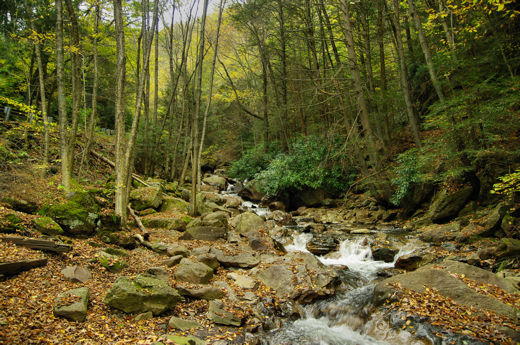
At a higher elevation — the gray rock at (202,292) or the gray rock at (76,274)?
the gray rock at (76,274)

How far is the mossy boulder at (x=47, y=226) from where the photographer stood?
18.9 ft

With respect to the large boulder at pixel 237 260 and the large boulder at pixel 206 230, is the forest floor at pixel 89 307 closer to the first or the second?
the large boulder at pixel 237 260

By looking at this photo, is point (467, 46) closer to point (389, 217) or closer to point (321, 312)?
point (389, 217)

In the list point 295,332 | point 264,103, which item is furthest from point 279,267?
point 264,103

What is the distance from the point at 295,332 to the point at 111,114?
71.0ft

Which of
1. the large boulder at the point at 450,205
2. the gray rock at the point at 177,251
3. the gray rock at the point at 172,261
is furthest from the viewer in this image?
the large boulder at the point at 450,205

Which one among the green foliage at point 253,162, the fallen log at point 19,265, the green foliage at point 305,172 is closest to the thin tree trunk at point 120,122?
the fallen log at point 19,265

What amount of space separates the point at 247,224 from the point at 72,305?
740cm

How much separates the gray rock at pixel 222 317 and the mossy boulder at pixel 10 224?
3.98 meters

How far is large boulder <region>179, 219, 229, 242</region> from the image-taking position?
9281 millimetres

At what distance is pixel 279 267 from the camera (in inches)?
277

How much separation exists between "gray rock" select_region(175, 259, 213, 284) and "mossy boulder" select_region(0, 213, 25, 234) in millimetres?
3112

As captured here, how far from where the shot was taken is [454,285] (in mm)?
5180

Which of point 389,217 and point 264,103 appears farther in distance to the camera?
point 264,103
